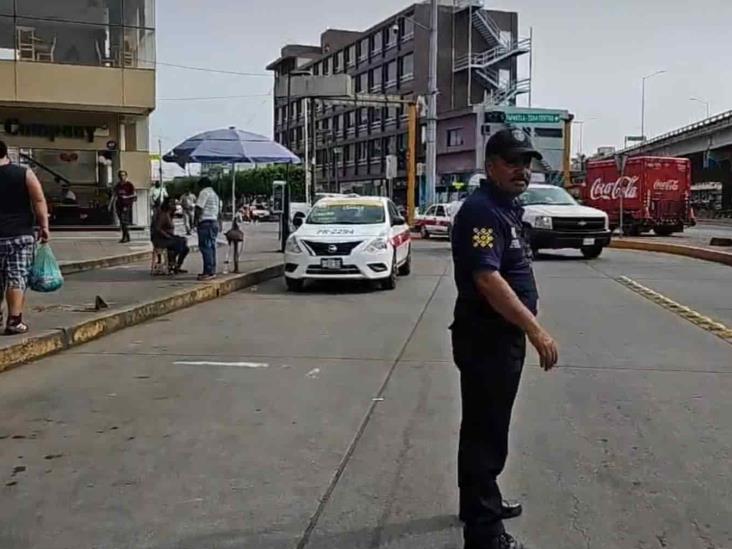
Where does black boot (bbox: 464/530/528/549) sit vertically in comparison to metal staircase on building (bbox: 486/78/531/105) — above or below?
below

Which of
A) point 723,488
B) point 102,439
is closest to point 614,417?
point 723,488

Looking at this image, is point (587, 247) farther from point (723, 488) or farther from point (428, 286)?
point (723, 488)

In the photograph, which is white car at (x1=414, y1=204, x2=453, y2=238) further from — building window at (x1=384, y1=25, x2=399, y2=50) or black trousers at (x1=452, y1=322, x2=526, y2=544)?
building window at (x1=384, y1=25, x2=399, y2=50)

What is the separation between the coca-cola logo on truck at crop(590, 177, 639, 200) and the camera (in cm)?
3478

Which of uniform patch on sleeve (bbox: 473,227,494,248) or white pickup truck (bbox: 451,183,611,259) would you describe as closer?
uniform patch on sleeve (bbox: 473,227,494,248)

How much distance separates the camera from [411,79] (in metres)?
83.8

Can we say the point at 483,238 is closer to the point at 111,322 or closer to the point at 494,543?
the point at 494,543

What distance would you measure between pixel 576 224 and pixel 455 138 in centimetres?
5610

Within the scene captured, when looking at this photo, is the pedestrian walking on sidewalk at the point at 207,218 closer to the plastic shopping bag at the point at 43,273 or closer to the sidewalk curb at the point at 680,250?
the plastic shopping bag at the point at 43,273

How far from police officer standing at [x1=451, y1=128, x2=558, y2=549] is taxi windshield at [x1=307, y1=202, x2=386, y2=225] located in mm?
11896

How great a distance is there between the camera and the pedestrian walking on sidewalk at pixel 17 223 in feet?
26.8

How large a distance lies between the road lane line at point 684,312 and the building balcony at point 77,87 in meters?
18.0

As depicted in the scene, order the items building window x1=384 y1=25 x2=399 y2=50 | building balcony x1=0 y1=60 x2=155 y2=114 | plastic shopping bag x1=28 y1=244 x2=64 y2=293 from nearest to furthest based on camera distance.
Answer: plastic shopping bag x1=28 y1=244 x2=64 y2=293 < building balcony x1=0 y1=60 x2=155 y2=114 < building window x1=384 y1=25 x2=399 y2=50

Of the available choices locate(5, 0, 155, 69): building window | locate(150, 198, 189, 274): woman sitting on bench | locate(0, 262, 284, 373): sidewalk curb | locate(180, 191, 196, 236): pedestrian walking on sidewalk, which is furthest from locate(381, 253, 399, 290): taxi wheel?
locate(5, 0, 155, 69): building window
